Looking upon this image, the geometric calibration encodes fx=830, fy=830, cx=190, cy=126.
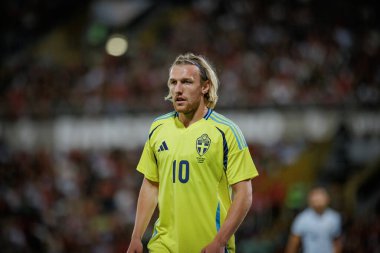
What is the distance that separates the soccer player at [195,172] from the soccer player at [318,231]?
502 centimetres

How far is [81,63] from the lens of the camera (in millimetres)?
24953

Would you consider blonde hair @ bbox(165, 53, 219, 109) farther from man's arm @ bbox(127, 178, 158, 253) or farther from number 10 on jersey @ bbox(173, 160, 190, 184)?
man's arm @ bbox(127, 178, 158, 253)

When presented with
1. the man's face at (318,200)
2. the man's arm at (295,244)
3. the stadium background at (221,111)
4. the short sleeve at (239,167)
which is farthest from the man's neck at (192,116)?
the stadium background at (221,111)

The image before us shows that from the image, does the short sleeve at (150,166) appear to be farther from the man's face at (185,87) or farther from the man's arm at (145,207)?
the man's face at (185,87)

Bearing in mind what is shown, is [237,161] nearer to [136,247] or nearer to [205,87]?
[205,87]

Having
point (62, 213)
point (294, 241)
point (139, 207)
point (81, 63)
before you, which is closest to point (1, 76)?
point (81, 63)

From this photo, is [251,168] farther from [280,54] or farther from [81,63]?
[81,63]

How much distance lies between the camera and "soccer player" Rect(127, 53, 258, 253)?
5.49 metres

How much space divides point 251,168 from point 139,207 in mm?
829

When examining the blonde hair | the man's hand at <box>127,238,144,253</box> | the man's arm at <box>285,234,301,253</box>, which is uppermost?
the blonde hair

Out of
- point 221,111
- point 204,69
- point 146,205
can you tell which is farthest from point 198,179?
point 221,111

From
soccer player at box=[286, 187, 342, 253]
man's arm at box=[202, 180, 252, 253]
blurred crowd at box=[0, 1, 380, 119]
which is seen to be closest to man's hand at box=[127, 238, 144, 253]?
man's arm at box=[202, 180, 252, 253]

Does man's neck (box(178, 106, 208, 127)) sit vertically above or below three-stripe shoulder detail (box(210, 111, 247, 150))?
above

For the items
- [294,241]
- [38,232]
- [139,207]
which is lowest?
[38,232]
